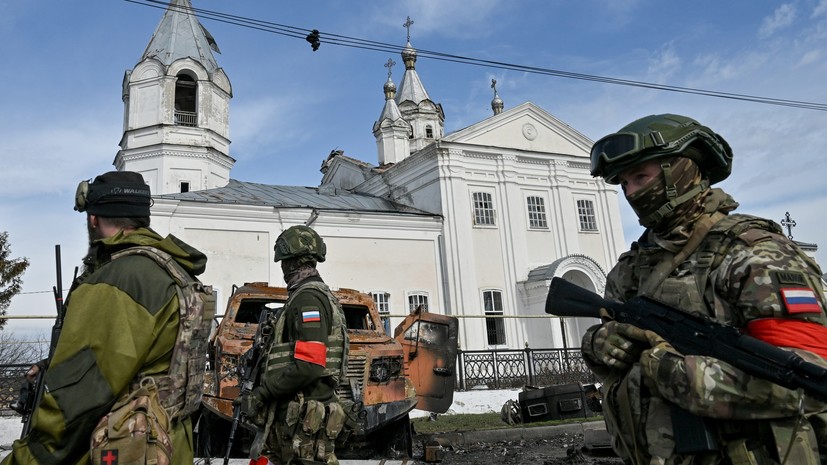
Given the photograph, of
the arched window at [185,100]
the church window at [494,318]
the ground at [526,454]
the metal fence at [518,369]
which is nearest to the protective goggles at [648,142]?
the ground at [526,454]

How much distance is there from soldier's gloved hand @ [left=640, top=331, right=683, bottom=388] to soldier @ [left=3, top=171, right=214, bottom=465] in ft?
6.19

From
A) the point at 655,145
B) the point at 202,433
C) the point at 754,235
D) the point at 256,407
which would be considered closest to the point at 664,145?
the point at 655,145

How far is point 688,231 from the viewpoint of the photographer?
236 centimetres

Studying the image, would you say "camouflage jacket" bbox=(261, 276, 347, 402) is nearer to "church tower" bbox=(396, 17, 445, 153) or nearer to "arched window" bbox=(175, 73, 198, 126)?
"arched window" bbox=(175, 73, 198, 126)

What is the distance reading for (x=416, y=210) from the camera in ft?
84.0

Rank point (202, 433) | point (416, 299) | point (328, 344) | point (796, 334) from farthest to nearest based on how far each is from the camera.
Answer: point (416, 299)
point (202, 433)
point (328, 344)
point (796, 334)

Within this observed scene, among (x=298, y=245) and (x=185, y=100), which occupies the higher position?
(x=185, y=100)

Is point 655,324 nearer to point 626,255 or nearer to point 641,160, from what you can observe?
point 626,255

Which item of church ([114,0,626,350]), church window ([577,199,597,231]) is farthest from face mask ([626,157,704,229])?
church window ([577,199,597,231])

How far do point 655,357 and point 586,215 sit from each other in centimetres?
2637

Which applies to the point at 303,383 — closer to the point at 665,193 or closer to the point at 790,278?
the point at 665,193

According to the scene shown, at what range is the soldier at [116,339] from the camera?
6.99 ft

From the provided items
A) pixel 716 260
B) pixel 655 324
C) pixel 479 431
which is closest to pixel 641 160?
pixel 716 260

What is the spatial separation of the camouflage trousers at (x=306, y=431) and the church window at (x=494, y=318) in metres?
19.6
